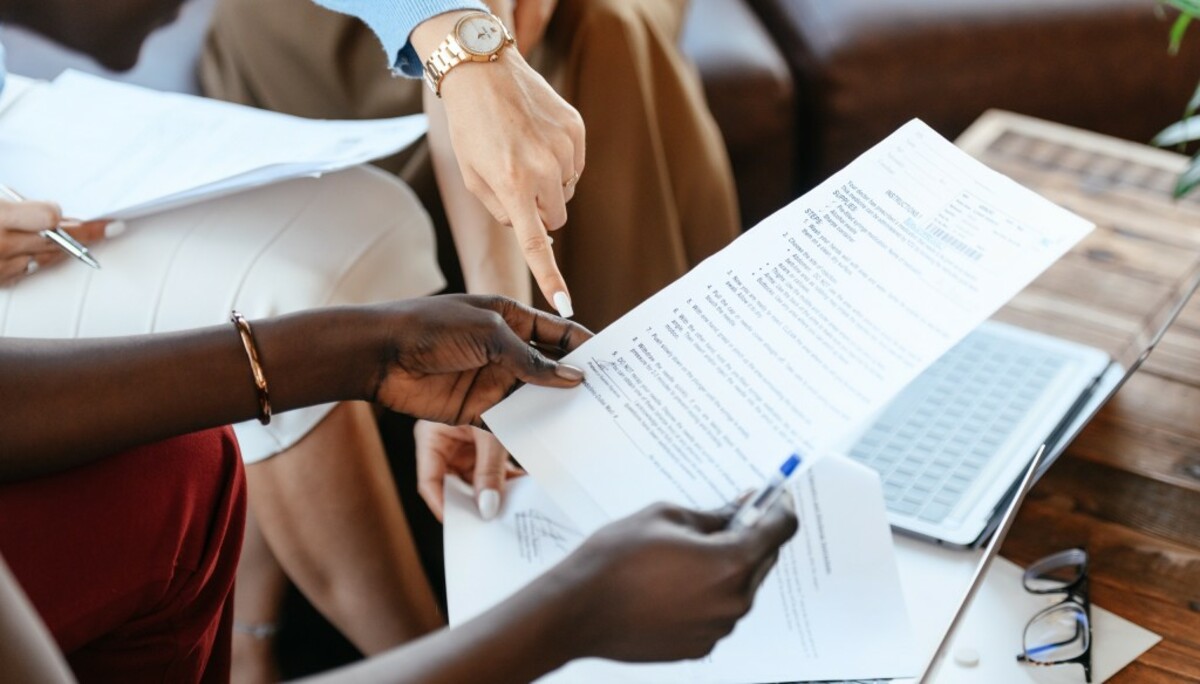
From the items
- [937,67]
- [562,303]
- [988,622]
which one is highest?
[562,303]

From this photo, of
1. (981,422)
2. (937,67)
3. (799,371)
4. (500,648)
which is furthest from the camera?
(937,67)

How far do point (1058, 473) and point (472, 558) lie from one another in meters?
0.48

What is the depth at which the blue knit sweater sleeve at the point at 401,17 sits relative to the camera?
99 cm

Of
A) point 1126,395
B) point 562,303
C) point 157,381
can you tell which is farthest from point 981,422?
point 157,381

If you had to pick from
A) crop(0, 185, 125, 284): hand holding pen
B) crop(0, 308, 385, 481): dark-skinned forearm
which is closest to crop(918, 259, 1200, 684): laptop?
crop(0, 308, 385, 481): dark-skinned forearm

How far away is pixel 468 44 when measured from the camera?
94cm

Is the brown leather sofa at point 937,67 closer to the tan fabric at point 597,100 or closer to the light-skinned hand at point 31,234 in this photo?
the tan fabric at point 597,100

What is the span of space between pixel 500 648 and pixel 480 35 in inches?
21.0

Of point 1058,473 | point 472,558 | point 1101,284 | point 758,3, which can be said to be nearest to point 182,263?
point 472,558

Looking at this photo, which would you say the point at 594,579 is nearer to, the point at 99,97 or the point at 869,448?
the point at 869,448

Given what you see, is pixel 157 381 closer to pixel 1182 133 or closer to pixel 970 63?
pixel 1182 133

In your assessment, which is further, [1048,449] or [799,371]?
[1048,449]

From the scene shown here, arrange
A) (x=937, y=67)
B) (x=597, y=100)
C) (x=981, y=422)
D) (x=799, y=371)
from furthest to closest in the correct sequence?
(x=937, y=67) < (x=597, y=100) < (x=981, y=422) < (x=799, y=371)

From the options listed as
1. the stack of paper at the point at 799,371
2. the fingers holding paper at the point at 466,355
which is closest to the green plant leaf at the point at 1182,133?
the stack of paper at the point at 799,371
